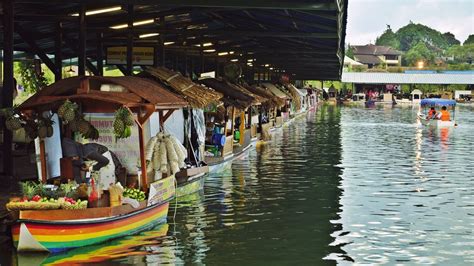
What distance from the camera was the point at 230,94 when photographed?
28.3m

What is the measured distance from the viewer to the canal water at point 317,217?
12844 millimetres

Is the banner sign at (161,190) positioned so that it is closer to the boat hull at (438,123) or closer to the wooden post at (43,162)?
the wooden post at (43,162)

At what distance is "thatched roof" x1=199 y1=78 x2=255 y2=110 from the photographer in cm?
2792

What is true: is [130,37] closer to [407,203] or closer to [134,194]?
[407,203]

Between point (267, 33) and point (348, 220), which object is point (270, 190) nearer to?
point (348, 220)

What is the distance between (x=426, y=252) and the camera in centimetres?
1334

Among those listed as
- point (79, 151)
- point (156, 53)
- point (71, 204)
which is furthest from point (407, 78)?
point (71, 204)

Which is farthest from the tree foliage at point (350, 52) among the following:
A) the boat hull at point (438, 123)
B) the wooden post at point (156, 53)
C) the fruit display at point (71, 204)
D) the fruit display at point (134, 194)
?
the fruit display at point (71, 204)

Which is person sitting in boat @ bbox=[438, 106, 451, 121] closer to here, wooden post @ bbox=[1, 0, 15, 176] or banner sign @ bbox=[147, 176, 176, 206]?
banner sign @ bbox=[147, 176, 176, 206]

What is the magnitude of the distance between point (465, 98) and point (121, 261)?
355 feet

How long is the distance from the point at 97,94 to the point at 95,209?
2.44 m

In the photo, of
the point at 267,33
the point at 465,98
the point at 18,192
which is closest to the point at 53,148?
the point at 18,192

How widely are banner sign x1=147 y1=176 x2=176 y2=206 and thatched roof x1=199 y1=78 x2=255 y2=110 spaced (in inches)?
465

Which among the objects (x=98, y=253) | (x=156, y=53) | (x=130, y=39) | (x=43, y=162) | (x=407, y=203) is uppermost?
(x=130, y=39)
